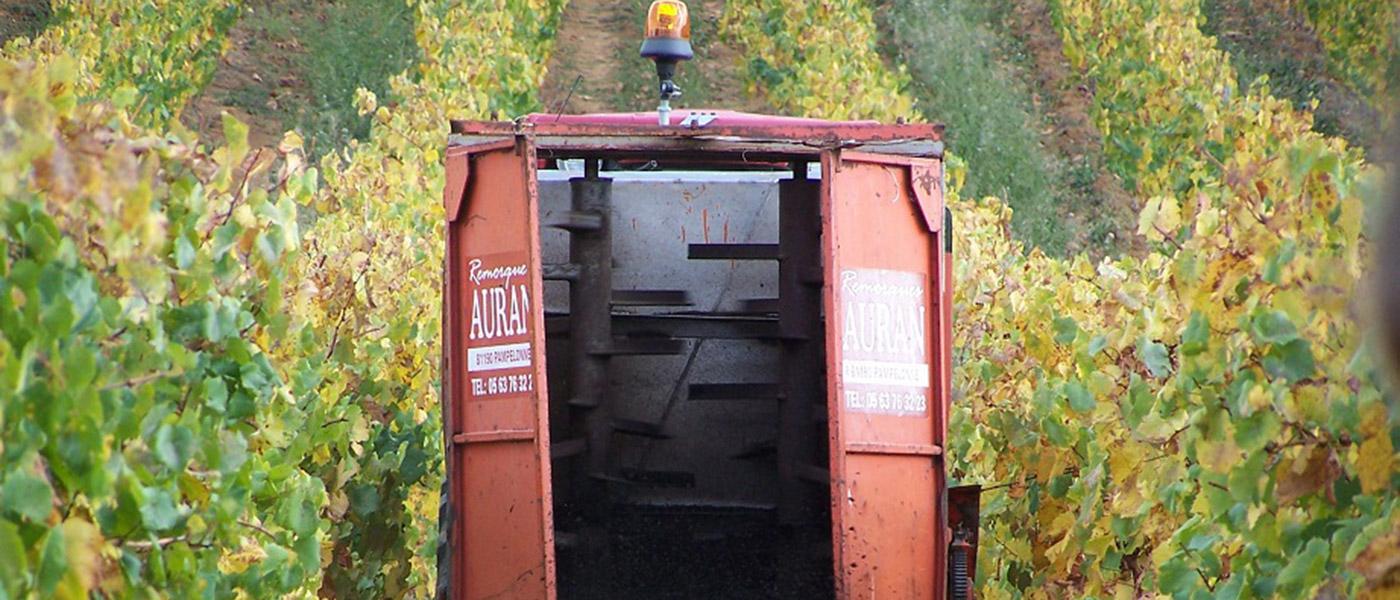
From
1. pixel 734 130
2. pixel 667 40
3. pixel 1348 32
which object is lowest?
pixel 734 130

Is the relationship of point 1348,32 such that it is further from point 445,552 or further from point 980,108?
point 445,552

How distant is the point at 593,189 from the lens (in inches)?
320

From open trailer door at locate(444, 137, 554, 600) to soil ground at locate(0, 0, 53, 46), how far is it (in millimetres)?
26346

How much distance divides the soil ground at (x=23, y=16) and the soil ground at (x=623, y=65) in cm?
873

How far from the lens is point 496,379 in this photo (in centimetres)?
690

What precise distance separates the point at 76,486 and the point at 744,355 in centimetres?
548

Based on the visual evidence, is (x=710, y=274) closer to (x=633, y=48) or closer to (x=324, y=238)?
(x=324, y=238)

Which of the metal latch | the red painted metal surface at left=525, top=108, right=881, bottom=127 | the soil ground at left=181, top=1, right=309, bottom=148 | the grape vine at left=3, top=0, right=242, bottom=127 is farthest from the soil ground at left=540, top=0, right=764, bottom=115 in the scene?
the metal latch

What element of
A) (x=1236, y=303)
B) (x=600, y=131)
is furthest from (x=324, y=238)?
(x=1236, y=303)

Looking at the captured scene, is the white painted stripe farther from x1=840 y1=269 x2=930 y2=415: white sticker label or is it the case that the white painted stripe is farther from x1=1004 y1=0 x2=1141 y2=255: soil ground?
x1=1004 y1=0 x2=1141 y2=255: soil ground

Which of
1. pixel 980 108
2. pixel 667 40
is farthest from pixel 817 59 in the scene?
pixel 667 40

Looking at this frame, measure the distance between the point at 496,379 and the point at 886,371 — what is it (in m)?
1.44

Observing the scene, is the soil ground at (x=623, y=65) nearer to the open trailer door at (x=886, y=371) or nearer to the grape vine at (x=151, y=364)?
the open trailer door at (x=886, y=371)

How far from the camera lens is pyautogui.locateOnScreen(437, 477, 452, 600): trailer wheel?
7.11 metres
